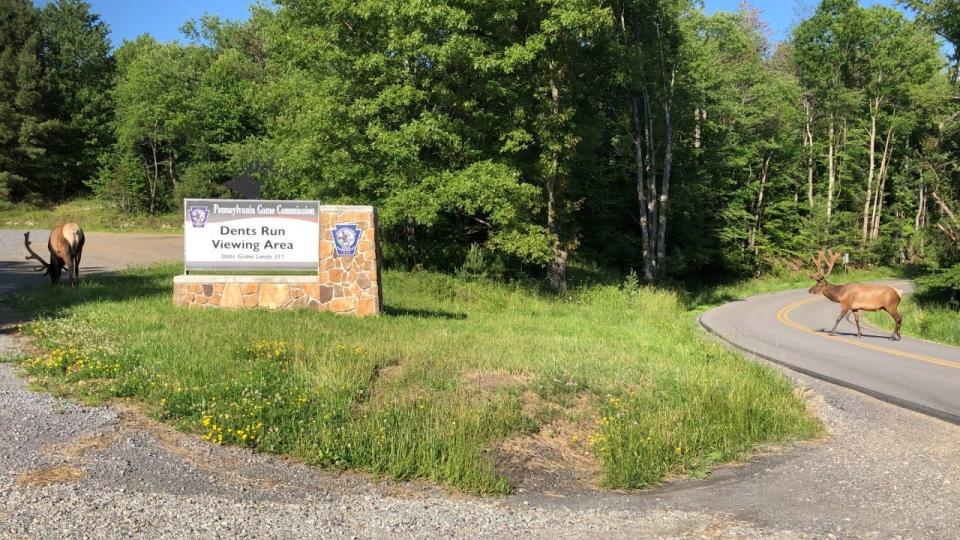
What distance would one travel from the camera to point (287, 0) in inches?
944

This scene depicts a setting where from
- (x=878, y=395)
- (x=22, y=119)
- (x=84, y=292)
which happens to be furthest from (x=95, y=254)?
(x=22, y=119)

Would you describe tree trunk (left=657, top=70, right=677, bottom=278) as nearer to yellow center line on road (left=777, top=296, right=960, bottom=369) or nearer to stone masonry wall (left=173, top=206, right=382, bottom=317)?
yellow center line on road (left=777, top=296, right=960, bottom=369)

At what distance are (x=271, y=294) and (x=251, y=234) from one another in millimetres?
1285

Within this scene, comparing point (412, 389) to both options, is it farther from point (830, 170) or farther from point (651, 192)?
point (830, 170)

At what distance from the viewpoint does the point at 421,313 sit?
1589 centimetres

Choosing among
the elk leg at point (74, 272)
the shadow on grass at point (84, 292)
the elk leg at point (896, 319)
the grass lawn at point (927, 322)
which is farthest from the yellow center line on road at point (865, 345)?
the elk leg at point (74, 272)

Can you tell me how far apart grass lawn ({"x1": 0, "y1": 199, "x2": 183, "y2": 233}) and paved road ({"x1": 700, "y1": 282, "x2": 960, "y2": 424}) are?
33503 mm

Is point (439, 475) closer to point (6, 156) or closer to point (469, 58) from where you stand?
point (469, 58)

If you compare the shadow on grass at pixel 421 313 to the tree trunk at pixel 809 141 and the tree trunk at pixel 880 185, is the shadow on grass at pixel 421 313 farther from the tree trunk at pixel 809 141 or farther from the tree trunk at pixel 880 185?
the tree trunk at pixel 880 185

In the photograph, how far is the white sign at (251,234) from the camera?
13.1 meters

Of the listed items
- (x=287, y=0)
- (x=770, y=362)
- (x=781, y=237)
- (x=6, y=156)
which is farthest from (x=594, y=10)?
(x=6, y=156)

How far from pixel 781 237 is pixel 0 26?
60.9 m

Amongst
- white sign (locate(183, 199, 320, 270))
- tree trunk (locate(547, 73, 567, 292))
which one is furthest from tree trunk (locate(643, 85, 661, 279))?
white sign (locate(183, 199, 320, 270))

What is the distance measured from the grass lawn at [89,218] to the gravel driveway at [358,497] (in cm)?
3716
